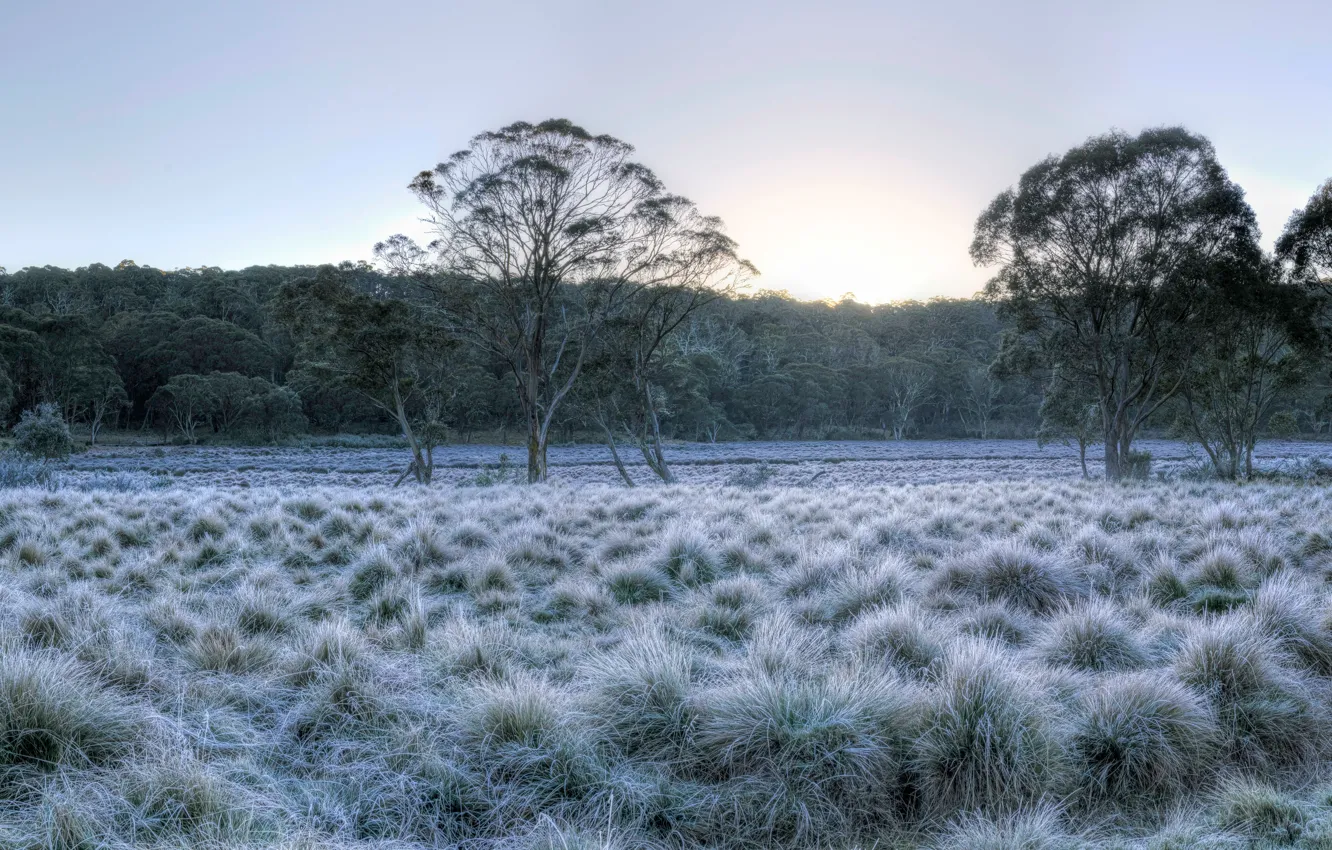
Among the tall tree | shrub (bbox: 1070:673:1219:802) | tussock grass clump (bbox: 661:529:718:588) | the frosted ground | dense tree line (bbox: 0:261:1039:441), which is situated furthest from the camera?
dense tree line (bbox: 0:261:1039:441)

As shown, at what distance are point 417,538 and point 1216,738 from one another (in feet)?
23.0

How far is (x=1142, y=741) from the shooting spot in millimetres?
3059

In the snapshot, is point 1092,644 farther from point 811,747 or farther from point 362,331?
point 362,331

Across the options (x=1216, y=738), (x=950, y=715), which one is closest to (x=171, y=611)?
(x=950, y=715)

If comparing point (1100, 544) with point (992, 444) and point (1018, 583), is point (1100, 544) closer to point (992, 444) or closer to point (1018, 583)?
point (1018, 583)

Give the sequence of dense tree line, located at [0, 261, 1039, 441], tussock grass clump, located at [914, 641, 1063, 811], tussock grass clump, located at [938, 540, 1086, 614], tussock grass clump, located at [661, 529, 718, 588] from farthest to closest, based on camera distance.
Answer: dense tree line, located at [0, 261, 1039, 441] → tussock grass clump, located at [661, 529, 718, 588] → tussock grass clump, located at [938, 540, 1086, 614] → tussock grass clump, located at [914, 641, 1063, 811]

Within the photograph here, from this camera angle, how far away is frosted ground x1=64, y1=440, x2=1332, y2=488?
3312 cm

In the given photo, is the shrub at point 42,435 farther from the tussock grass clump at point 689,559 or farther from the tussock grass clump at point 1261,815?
the tussock grass clump at point 1261,815

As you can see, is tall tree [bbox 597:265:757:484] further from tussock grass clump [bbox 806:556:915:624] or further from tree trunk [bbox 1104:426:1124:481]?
tussock grass clump [bbox 806:556:915:624]

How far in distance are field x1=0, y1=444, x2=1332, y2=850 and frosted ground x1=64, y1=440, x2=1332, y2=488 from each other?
73.2 feet

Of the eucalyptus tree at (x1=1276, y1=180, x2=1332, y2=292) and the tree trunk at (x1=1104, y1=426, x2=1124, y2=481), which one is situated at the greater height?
the eucalyptus tree at (x1=1276, y1=180, x2=1332, y2=292)

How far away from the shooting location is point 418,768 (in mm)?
2795

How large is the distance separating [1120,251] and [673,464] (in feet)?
99.0

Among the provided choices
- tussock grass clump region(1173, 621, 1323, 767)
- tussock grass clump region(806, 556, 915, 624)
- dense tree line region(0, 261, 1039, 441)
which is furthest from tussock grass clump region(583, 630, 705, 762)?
dense tree line region(0, 261, 1039, 441)
